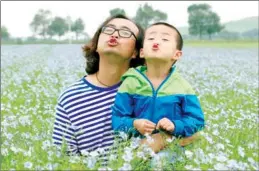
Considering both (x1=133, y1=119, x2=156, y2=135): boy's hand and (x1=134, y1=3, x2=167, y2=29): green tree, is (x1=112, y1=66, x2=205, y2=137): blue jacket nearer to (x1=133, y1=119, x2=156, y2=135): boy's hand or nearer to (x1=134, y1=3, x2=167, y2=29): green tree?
(x1=133, y1=119, x2=156, y2=135): boy's hand

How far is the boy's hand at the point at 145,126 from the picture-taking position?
344 cm

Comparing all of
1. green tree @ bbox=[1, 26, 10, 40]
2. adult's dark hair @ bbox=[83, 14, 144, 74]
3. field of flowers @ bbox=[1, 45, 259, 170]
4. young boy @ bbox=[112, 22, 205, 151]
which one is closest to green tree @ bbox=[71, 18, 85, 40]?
green tree @ bbox=[1, 26, 10, 40]

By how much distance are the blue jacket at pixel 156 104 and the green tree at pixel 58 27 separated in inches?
3733

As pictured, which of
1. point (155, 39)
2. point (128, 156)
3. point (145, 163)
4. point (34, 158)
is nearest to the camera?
point (128, 156)

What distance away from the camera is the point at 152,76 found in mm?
3766

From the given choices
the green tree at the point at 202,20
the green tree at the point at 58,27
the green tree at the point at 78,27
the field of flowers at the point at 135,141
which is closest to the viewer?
the field of flowers at the point at 135,141

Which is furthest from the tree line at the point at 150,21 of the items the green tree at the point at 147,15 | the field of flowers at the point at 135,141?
the field of flowers at the point at 135,141

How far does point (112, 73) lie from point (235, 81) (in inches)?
286

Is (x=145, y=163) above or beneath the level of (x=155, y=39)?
beneath

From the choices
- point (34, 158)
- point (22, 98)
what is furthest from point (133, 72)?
point (22, 98)

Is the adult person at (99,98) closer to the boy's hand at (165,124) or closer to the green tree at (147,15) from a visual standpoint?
the boy's hand at (165,124)

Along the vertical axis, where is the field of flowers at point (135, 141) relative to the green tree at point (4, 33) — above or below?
above

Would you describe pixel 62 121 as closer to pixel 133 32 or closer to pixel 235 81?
pixel 133 32

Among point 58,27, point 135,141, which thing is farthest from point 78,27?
point 135,141
